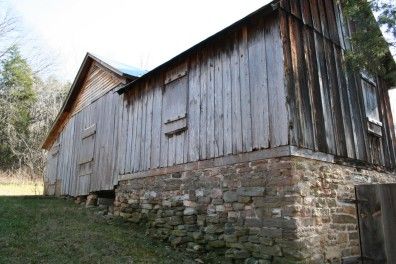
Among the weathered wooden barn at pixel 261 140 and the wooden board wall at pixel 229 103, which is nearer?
the weathered wooden barn at pixel 261 140

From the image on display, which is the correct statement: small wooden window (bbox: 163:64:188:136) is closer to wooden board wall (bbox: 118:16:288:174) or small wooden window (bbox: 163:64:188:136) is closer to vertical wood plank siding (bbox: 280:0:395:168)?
wooden board wall (bbox: 118:16:288:174)

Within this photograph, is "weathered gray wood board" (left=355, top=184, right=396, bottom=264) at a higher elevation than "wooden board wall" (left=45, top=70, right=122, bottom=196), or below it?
below

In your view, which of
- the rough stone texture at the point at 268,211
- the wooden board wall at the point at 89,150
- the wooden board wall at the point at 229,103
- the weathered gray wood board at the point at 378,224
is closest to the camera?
the rough stone texture at the point at 268,211

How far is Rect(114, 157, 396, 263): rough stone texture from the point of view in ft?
18.9

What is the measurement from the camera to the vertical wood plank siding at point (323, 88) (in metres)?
6.45

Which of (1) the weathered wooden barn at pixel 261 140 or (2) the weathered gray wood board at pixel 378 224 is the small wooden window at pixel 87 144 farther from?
(2) the weathered gray wood board at pixel 378 224

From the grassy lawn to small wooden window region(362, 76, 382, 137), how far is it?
5.46m

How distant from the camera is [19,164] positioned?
26.6 meters

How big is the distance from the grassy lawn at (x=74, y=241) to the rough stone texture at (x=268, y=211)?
72 cm

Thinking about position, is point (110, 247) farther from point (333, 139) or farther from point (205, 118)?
point (333, 139)

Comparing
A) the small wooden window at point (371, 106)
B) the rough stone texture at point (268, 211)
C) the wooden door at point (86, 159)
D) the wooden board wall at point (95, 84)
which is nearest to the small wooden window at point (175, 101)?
the rough stone texture at point (268, 211)

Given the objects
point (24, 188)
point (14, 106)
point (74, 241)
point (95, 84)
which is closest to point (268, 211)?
point (74, 241)

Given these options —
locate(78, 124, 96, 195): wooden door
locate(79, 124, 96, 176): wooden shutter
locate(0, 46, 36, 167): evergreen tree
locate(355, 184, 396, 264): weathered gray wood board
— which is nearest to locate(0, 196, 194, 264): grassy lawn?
locate(78, 124, 96, 195): wooden door

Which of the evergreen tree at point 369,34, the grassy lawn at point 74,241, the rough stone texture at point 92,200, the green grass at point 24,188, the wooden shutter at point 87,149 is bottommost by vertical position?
the grassy lawn at point 74,241
